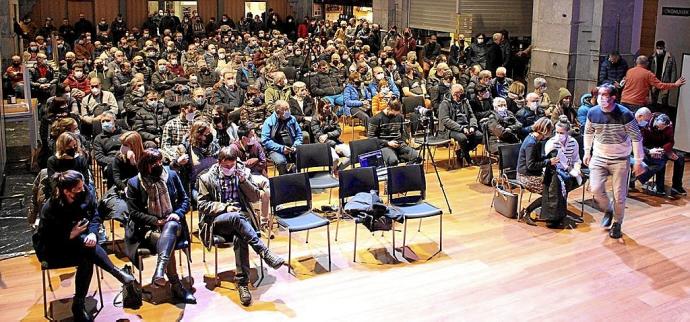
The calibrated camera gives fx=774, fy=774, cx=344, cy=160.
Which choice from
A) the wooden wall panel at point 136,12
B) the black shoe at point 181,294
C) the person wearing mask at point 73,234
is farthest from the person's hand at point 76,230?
the wooden wall panel at point 136,12

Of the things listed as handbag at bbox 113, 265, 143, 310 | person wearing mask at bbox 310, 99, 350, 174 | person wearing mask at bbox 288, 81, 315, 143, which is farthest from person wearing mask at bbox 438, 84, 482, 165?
handbag at bbox 113, 265, 143, 310

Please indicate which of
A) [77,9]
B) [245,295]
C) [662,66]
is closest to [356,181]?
[245,295]

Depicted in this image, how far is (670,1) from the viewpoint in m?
13.8

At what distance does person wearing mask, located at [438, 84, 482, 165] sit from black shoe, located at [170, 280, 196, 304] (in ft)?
16.3

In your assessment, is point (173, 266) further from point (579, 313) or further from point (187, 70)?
point (187, 70)

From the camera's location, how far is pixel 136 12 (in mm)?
26531

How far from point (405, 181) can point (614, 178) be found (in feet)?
6.84

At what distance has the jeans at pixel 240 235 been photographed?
6.26 metres

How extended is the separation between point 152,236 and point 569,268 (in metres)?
3.68

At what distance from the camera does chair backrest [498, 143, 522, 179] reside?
8523 millimetres

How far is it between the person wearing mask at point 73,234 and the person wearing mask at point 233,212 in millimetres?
863

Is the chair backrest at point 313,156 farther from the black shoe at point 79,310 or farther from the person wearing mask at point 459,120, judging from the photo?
the black shoe at point 79,310

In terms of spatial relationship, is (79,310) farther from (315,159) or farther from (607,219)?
(607,219)

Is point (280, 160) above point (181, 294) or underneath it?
above
